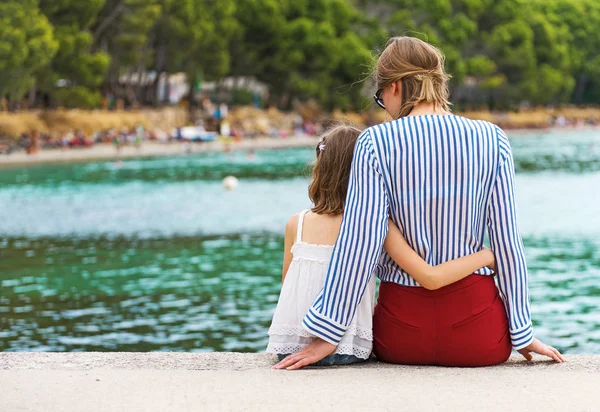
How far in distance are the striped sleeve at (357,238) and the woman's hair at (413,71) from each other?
0.27 metres

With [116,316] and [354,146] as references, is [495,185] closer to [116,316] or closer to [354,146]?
[354,146]

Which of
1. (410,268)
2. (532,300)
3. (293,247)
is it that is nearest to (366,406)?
(410,268)

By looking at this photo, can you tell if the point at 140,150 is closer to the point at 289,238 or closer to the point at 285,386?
the point at 289,238

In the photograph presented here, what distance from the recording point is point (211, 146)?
2404 inches

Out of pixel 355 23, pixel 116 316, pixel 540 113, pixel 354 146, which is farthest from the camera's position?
pixel 540 113

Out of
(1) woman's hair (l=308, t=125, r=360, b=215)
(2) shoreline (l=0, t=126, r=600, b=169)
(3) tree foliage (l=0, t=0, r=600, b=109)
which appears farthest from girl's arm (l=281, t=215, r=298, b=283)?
(2) shoreline (l=0, t=126, r=600, b=169)

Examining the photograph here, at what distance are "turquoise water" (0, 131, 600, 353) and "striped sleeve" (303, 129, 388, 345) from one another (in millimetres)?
5995

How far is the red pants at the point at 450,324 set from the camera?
4.26 meters

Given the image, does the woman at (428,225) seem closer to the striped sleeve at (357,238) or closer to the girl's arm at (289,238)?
the striped sleeve at (357,238)

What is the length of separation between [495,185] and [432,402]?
98cm

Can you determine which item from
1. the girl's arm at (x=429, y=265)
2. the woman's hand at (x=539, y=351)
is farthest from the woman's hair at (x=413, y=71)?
the woman's hand at (x=539, y=351)

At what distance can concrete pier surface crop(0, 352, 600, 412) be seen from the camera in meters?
3.75

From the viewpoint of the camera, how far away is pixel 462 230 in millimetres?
4285

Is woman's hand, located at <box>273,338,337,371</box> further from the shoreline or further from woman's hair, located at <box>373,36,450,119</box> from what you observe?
the shoreline
